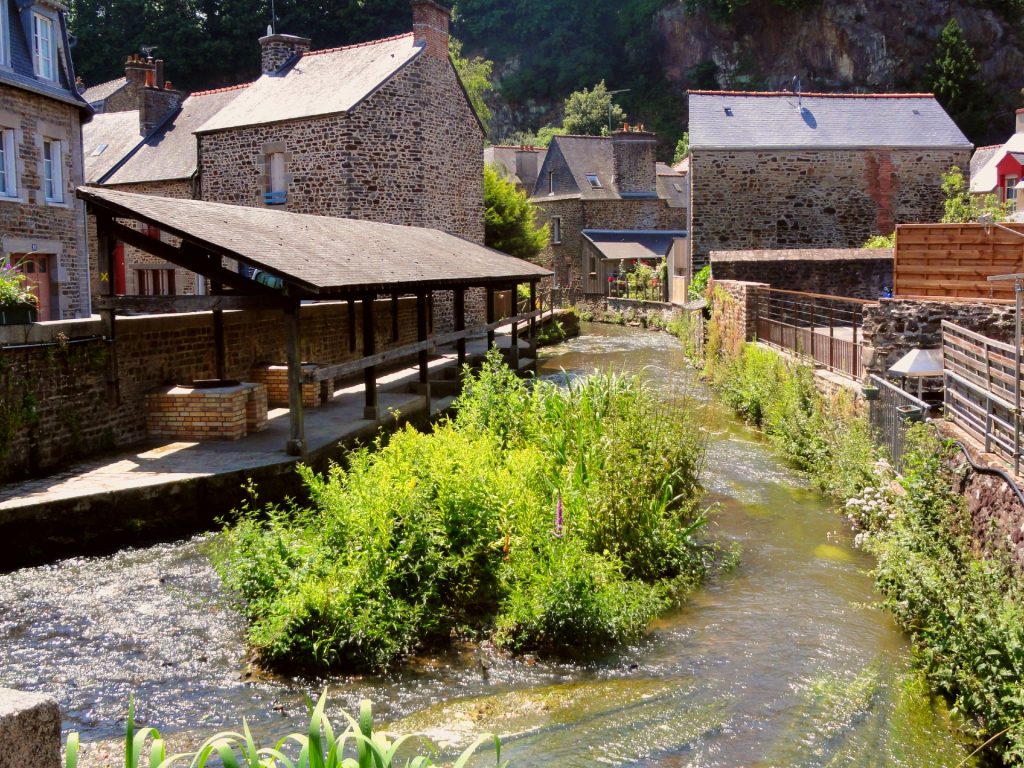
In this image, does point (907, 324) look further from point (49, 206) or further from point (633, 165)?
point (633, 165)

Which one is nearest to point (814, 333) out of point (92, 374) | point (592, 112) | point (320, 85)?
point (92, 374)

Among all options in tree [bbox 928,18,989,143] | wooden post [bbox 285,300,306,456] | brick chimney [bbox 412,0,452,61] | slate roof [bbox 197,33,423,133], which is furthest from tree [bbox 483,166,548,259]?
tree [bbox 928,18,989,143]

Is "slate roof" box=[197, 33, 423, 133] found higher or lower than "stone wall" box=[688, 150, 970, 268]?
higher

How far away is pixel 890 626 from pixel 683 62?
5955 centimetres

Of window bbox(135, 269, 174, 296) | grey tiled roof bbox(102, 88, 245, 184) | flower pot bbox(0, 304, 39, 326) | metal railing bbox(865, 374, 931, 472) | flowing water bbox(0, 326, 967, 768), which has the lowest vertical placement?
flowing water bbox(0, 326, 967, 768)

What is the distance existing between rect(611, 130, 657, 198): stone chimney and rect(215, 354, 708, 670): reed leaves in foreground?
36.2 meters

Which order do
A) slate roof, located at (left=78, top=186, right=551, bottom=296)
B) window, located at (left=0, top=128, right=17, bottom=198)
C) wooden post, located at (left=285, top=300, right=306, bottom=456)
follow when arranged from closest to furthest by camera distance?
slate roof, located at (left=78, top=186, right=551, bottom=296) → wooden post, located at (left=285, top=300, right=306, bottom=456) → window, located at (left=0, top=128, right=17, bottom=198)

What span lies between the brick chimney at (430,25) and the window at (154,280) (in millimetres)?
9823

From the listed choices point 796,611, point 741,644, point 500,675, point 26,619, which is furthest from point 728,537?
point 26,619

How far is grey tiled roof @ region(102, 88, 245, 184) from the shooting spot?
87.8 ft

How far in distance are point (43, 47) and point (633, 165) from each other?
99.0 ft

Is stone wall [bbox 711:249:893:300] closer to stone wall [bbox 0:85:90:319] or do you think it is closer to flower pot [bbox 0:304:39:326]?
stone wall [bbox 0:85:90:319]

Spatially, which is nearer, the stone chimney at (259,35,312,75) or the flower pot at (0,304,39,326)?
the flower pot at (0,304,39,326)

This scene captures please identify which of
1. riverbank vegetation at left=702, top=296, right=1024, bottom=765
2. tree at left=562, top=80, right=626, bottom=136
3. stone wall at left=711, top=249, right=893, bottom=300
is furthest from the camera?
tree at left=562, top=80, right=626, bottom=136
